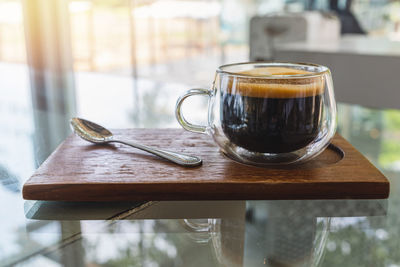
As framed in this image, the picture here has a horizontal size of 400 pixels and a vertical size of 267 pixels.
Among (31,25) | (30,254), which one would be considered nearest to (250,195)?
(30,254)

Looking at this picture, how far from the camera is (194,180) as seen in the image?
0.35m

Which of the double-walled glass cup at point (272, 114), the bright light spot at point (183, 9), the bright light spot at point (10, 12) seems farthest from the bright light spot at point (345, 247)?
the bright light spot at point (183, 9)

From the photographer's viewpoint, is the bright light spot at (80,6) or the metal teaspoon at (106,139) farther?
the bright light spot at (80,6)

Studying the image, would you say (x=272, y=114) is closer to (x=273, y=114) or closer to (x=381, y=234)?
(x=273, y=114)

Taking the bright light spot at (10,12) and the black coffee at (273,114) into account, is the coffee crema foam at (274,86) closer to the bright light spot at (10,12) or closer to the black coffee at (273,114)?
the black coffee at (273,114)

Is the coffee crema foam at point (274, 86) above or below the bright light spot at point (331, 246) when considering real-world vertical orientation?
above

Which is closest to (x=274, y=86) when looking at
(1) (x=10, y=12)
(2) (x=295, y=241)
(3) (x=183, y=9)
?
(2) (x=295, y=241)

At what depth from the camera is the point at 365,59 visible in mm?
1713

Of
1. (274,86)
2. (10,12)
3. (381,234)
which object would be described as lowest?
(381,234)

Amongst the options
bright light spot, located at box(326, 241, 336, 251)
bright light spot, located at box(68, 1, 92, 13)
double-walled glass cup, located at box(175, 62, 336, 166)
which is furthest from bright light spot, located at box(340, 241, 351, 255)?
bright light spot, located at box(68, 1, 92, 13)

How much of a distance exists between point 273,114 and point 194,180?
0.31 ft

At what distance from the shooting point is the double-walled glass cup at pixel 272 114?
0.37m

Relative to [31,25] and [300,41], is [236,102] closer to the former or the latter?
[300,41]

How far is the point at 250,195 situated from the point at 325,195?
0.07 metres
